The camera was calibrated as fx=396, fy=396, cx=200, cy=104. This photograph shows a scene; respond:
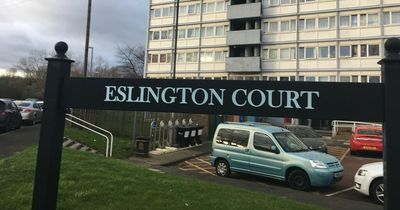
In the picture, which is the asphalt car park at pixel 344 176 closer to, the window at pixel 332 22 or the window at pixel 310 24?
the window at pixel 332 22

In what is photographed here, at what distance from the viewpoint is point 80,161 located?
924 centimetres

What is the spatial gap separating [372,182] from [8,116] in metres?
16.7

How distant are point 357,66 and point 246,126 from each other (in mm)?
27903

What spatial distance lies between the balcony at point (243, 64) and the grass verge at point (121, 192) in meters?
34.3

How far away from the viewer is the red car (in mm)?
19719

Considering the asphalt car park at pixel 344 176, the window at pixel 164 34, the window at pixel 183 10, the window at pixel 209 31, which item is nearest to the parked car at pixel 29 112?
the asphalt car park at pixel 344 176

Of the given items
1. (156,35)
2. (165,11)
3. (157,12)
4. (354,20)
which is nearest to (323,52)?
(354,20)

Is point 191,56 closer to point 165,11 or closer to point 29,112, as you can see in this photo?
point 165,11

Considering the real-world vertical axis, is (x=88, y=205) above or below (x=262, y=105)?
below

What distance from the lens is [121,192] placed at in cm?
657

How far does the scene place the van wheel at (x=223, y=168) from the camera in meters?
12.9

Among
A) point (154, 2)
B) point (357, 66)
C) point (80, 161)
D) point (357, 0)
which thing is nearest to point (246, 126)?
point (80, 161)

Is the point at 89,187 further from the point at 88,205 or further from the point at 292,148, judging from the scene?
the point at 292,148

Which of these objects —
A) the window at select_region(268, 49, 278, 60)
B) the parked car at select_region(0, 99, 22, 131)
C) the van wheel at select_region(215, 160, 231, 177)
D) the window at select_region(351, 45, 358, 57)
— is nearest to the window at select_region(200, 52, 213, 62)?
the window at select_region(268, 49, 278, 60)
